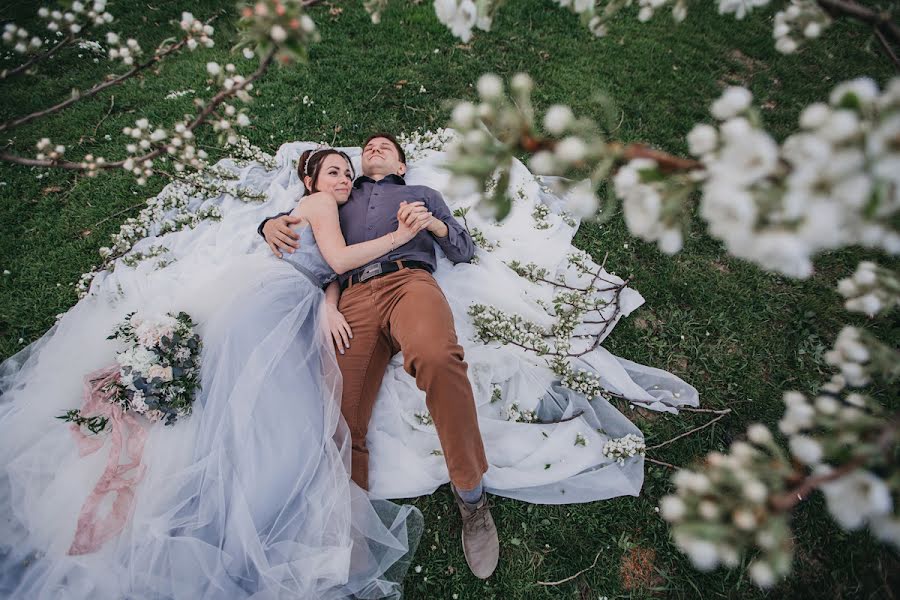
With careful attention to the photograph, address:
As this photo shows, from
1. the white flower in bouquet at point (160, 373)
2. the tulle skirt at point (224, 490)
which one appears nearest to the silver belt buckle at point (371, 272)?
the tulle skirt at point (224, 490)

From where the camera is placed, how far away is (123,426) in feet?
8.70

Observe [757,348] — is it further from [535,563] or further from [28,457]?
[28,457]

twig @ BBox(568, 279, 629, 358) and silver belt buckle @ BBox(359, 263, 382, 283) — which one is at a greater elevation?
silver belt buckle @ BBox(359, 263, 382, 283)

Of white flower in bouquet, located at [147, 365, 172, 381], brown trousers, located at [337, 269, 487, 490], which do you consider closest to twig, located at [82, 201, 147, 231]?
white flower in bouquet, located at [147, 365, 172, 381]

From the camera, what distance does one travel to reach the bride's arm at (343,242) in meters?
3.14

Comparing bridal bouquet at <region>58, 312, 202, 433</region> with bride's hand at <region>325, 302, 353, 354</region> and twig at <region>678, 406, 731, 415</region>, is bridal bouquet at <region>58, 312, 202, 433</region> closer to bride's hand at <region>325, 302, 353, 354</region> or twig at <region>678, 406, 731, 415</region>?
bride's hand at <region>325, 302, 353, 354</region>

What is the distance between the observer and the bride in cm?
228

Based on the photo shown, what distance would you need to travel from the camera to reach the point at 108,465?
2527 mm

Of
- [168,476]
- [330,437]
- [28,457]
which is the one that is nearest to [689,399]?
[330,437]

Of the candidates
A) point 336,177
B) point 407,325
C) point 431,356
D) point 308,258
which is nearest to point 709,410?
point 431,356

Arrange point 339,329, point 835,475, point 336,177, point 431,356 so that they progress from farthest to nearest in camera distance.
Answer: point 336,177
point 339,329
point 431,356
point 835,475

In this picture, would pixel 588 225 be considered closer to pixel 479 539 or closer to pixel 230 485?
pixel 479 539

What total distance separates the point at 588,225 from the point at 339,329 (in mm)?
2514

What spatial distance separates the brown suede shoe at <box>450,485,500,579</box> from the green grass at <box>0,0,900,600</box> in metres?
0.09
